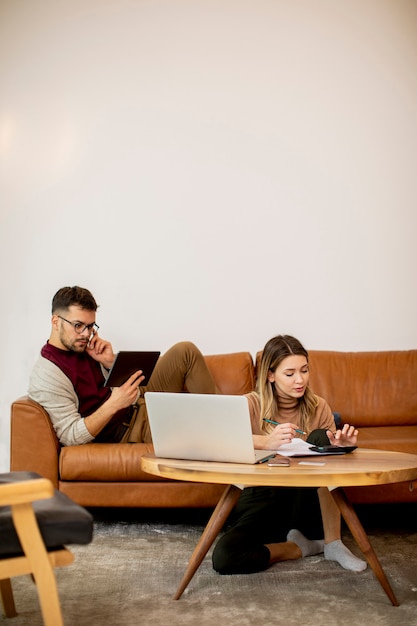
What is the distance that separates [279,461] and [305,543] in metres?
0.62

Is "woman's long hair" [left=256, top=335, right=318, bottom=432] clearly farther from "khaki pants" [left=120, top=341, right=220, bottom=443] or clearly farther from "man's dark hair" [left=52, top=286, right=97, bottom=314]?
"man's dark hair" [left=52, top=286, right=97, bottom=314]

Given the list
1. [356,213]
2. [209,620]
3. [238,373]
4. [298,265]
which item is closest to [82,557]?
A: [209,620]

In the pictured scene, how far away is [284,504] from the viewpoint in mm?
2953

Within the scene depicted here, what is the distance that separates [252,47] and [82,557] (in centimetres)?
293

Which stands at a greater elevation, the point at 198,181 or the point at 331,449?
the point at 198,181

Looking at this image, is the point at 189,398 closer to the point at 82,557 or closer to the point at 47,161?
the point at 82,557

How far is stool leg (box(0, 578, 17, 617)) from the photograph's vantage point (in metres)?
2.23

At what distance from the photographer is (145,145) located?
4.37 m

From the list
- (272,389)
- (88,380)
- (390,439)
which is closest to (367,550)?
(272,389)

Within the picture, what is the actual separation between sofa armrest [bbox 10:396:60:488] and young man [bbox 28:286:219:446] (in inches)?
2.0

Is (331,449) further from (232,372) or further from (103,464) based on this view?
(232,372)

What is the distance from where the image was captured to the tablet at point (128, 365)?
3230 mm

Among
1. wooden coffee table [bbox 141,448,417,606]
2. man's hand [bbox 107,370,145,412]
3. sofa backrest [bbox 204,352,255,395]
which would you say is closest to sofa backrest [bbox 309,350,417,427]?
sofa backrest [bbox 204,352,255,395]

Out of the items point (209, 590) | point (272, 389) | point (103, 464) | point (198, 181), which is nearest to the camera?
point (209, 590)
